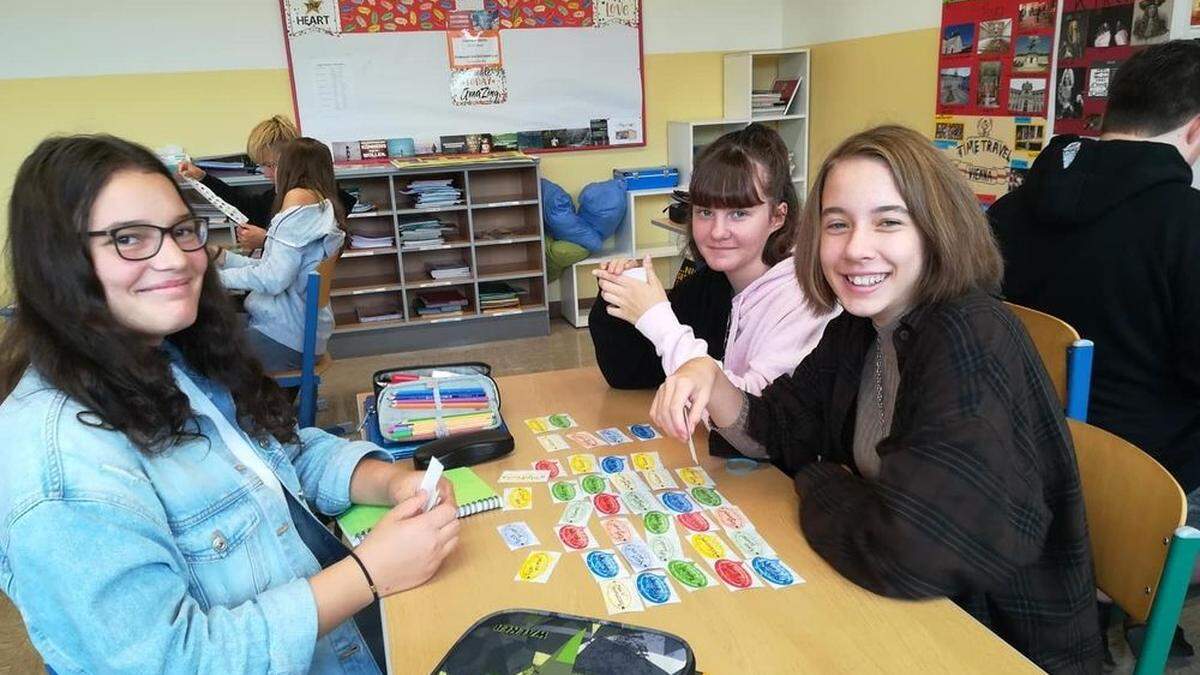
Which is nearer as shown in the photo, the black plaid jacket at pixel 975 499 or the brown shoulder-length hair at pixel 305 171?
the black plaid jacket at pixel 975 499

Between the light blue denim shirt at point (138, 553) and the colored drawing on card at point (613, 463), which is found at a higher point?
the light blue denim shirt at point (138, 553)

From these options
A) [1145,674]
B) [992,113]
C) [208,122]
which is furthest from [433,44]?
[1145,674]

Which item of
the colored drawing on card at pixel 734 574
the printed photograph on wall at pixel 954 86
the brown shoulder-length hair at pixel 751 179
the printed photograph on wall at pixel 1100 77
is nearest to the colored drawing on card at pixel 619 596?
the colored drawing on card at pixel 734 574

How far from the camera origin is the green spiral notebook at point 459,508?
1250 millimetres

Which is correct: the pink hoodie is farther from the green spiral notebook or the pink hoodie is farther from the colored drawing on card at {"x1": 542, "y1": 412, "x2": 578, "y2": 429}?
the green spiral notebook

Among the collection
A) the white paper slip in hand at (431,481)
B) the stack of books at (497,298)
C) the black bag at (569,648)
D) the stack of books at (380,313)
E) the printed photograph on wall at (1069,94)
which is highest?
the printed photograph on wall at (1069,94)

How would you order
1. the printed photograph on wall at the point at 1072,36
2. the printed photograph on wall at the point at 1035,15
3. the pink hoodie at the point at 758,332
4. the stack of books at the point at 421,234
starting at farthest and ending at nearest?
the stack of books at the point at 421,234
the printed photograph on wall at the point at 1035,15
the printed photograph on wall at the point at 1072,36
the pink hoodie at the point at 758,332

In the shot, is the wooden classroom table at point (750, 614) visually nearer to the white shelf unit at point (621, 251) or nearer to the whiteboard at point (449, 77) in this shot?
the white shelf unit at point (621, 251)

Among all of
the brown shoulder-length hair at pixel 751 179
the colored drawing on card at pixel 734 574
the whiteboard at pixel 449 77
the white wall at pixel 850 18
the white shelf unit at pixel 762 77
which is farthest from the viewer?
the white shelf unit at pixel 762 77

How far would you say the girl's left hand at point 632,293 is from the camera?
1.52 m

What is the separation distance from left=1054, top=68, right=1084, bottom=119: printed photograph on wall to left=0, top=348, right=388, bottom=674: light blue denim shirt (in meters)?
3.35

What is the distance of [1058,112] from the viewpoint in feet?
10.6

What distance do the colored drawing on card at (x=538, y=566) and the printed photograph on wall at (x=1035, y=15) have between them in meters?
3.29

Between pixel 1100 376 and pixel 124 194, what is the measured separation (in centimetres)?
210
